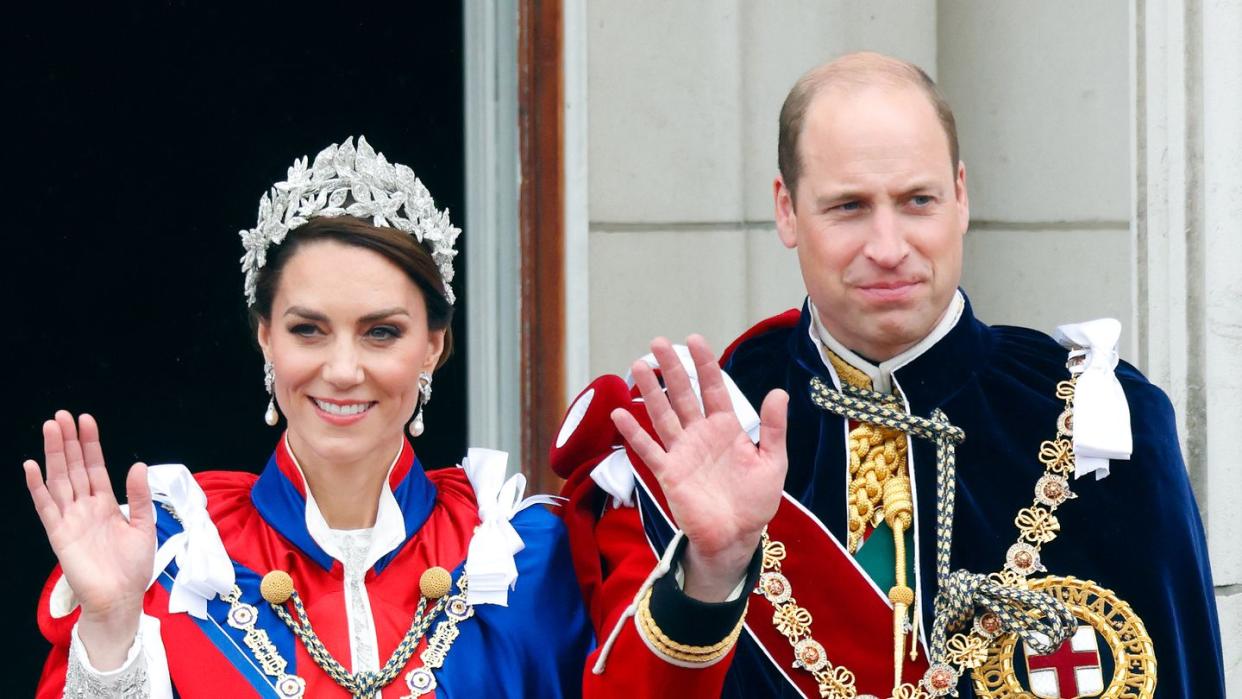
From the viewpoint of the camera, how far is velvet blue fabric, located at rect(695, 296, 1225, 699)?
108 inches

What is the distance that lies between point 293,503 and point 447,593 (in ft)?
0.94

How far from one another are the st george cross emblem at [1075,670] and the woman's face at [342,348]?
1.06 m

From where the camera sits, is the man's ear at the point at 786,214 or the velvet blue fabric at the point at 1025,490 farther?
the man's ear at the point at 786,214

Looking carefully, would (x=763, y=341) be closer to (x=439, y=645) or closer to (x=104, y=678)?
(x=439, y=645)

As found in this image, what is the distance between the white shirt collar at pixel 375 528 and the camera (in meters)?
2.89

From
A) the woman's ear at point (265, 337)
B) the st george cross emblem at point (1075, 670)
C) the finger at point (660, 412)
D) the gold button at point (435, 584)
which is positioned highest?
the woman's ear at point (265, 337)

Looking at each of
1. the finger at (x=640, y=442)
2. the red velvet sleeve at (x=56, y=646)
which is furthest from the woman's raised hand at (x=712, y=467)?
the red velvet sleeve at (x=56, y=646)

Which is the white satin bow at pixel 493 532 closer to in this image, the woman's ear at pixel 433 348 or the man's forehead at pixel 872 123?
the woman's ear at pixel 433 348

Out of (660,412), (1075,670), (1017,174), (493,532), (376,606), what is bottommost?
(1075,670)

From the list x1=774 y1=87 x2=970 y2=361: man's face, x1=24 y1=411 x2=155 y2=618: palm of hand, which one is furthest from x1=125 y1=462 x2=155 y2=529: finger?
x1=774 y1=87 x2=970 y2=361: man's face

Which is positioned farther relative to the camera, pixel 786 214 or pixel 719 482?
pixel 786 214

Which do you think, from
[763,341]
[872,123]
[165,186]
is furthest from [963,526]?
[165,186]

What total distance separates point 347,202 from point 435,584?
623 millimetres

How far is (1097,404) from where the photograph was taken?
2.78 m
